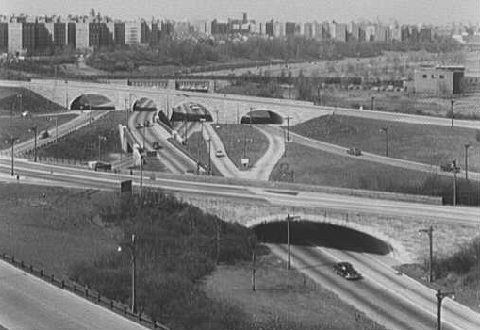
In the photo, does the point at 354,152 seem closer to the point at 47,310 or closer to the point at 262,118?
the point at 262,118

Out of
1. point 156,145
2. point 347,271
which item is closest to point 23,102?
point 156,145

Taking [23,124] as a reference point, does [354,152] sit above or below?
below

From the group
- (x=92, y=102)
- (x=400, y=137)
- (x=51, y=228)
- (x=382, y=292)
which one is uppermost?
(x=92, y=102)

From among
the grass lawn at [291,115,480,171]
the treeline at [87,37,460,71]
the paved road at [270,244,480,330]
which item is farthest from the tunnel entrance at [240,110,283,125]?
the treeline at [87,37,460,71]

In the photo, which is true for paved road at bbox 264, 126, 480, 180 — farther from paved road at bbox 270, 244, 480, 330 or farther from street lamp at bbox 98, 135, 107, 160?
paved road at bbox 270, 244, 480, 330

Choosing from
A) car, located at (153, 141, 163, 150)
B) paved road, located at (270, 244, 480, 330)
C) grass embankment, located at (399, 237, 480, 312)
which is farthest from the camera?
car, located at (153, 141, 163, 150)

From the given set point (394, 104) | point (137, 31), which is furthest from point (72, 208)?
point (137, 31)

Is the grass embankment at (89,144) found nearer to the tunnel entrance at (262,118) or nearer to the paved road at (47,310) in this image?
the tunnel entrance at (262,118)

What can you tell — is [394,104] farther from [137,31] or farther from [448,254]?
[137,31]
